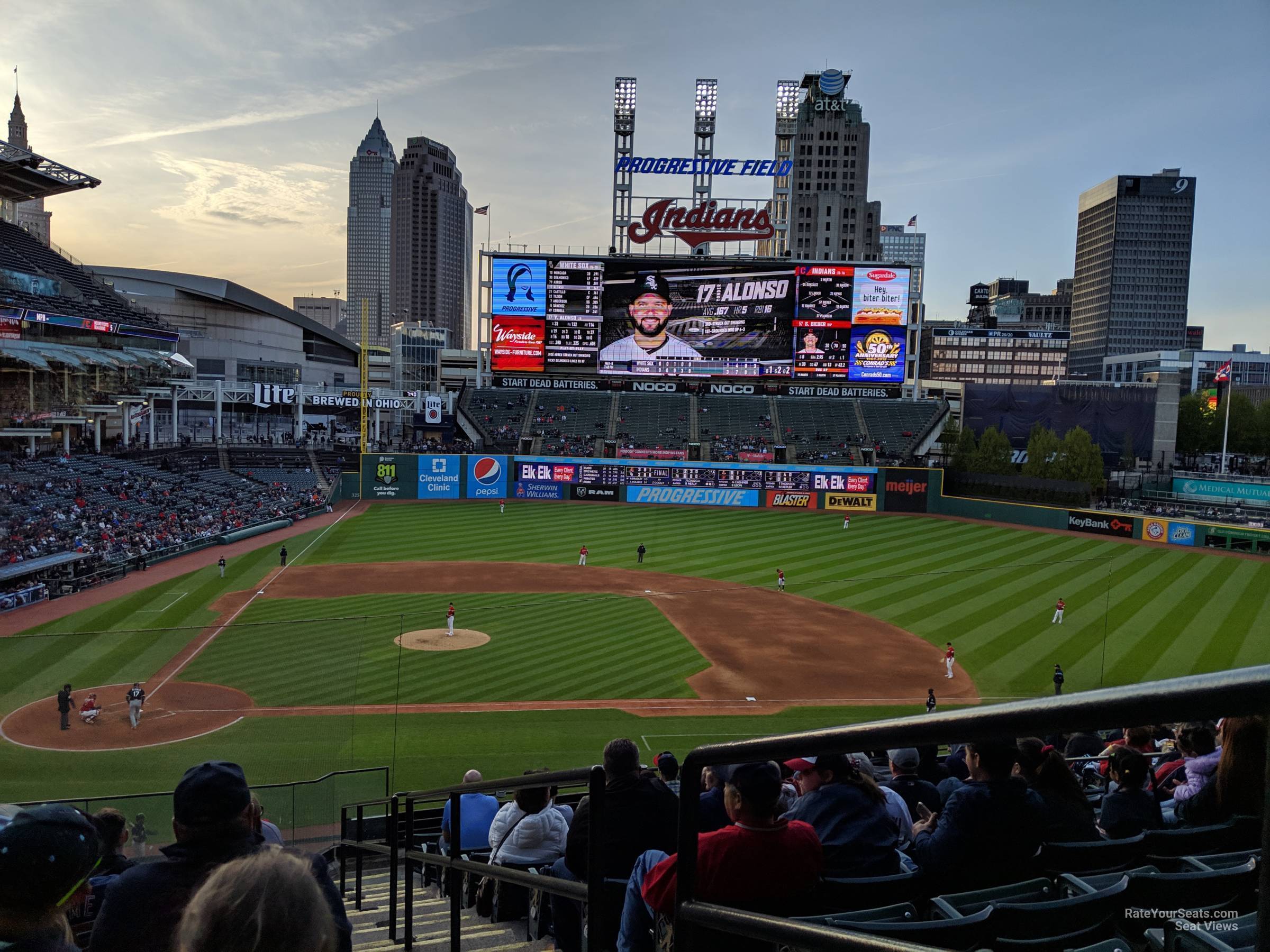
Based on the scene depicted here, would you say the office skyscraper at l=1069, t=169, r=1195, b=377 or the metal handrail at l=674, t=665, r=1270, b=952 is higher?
the office skyscraper at l=1069, t=169, r=1195, b=377

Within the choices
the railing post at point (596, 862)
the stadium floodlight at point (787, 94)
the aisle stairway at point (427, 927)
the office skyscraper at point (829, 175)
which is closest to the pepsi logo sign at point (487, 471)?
the aisle stairway at point (427, 927)

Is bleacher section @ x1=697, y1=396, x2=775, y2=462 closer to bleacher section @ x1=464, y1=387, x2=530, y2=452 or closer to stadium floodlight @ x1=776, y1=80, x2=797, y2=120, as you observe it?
bleacher section @ x1=464, y1=387, x2=530, y2=452

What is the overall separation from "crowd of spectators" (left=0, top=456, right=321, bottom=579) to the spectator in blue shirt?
27531 mm

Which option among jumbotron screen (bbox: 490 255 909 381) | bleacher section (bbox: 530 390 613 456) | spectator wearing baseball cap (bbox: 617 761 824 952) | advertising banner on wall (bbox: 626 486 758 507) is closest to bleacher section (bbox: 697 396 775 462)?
jumbotron screen (bbox: 490 255 909 381)

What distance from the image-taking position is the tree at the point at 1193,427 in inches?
3278

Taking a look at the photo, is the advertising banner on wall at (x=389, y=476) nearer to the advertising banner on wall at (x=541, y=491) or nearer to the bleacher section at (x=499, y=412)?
the advertising banner on wall at (x=541, y=491)

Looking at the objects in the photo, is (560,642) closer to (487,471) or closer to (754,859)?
(754,859)

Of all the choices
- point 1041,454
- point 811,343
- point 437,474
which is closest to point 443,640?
point 437,474

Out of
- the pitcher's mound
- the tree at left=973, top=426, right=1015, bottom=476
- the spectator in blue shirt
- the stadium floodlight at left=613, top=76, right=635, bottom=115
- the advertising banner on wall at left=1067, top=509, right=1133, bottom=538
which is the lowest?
the pitcher's mound

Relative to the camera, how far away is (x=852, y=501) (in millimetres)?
56438

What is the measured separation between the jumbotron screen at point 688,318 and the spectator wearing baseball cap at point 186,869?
59.6m

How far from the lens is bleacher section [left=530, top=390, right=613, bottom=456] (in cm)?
6431

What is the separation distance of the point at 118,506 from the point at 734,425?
4413 cm

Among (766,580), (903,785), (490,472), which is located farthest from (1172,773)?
(490,472)
